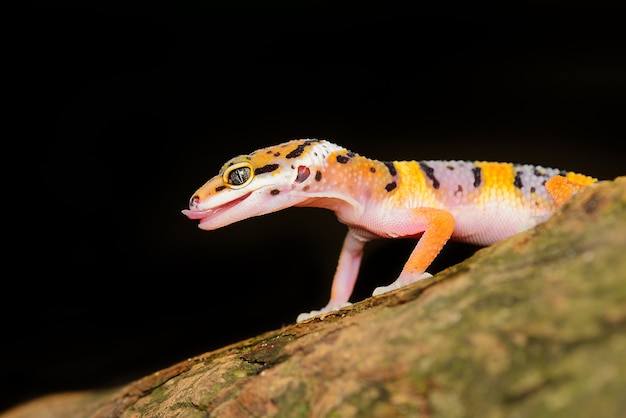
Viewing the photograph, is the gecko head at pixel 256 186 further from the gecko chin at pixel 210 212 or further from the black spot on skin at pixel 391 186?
the black spot on skin at pixel 391 186

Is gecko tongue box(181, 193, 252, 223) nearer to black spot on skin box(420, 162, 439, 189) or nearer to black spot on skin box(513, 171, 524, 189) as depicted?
black spot on skin box(420, 162, 439, 189)

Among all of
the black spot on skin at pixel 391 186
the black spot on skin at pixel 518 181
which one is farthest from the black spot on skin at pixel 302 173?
the black spot on skin at pixel 518 181

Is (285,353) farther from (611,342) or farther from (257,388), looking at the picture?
(611,342)

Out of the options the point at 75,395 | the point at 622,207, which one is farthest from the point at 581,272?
the point at 75,395

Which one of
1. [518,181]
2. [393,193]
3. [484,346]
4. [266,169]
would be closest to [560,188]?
[518,181]

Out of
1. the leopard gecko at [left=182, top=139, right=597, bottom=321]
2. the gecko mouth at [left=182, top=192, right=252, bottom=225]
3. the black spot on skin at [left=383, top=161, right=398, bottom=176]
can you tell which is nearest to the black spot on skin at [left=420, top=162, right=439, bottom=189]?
the leopard gecko at [left=182, top=139, right=597, bottom=321]
